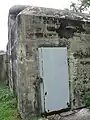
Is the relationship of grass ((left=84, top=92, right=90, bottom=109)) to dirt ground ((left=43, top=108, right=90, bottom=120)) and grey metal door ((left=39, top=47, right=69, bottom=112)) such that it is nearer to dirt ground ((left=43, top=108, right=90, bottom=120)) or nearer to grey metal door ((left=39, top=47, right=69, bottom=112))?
dirt ground ((left=43, top=108, right=90, bottom=120))

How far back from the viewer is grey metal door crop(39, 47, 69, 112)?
471 cm

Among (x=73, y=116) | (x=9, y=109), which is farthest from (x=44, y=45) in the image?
(x=9, y=109)

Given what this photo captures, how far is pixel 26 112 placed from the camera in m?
4.53

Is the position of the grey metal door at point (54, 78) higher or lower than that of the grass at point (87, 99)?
higher

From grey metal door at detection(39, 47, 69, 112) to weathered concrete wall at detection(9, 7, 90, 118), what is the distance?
14cm

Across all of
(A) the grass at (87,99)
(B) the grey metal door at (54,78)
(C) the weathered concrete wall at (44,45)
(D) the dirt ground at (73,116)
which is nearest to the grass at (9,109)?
(C) the weathered concrete wall at (44,45)

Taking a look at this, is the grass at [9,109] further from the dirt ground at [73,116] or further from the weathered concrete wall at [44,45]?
the dirt ground at [73,116]

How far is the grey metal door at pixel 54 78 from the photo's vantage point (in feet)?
15.4

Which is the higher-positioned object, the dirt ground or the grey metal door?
the grey metal door

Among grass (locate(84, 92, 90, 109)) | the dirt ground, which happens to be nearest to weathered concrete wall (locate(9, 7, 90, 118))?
grass (locate(84, 92, 90, 109))

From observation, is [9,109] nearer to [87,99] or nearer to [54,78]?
[54,78]

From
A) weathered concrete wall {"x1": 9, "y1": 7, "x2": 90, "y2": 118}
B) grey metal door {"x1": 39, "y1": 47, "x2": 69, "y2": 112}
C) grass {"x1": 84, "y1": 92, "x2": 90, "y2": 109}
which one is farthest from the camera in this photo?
grass {"x1": 84, "y1": 92, "x2": 90, "y2": 109}

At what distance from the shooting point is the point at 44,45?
15.7 feet

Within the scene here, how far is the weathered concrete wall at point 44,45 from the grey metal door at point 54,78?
139 mm
